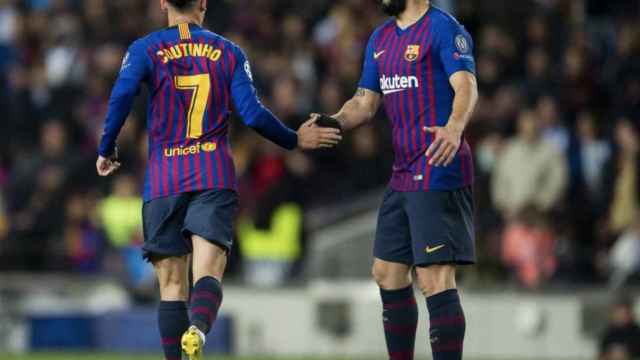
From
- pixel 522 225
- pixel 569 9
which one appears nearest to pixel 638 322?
pixel 522 225

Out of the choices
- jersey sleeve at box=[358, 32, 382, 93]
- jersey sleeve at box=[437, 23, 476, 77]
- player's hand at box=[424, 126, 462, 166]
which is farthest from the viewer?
jersey sleeve at box=[358, 32, 382, 93]

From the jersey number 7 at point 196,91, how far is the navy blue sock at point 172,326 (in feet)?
3.33

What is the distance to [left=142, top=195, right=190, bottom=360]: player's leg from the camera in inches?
395

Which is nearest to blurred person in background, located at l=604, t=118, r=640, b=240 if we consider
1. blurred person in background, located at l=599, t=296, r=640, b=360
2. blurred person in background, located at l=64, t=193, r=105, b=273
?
blurred person in background, located at l=599, t=296, r=640, b=360

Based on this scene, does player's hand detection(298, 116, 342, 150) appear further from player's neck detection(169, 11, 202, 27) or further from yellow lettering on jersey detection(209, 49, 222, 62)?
player's neck detection(169, 11, 202, 27)

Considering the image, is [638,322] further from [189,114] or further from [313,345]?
[189,114]

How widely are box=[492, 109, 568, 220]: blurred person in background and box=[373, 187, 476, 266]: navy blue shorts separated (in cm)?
676

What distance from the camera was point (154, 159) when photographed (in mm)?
10172

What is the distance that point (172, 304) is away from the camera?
10039mm

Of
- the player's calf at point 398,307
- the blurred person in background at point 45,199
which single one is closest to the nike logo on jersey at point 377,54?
the player's calf at point 398,307

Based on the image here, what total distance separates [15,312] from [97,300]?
849 mm

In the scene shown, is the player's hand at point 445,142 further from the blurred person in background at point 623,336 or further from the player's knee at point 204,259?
the blurred person in background at point 623,336

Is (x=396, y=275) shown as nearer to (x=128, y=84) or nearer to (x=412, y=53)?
(x=412, y=53)

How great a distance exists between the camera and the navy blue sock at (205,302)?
973cm
